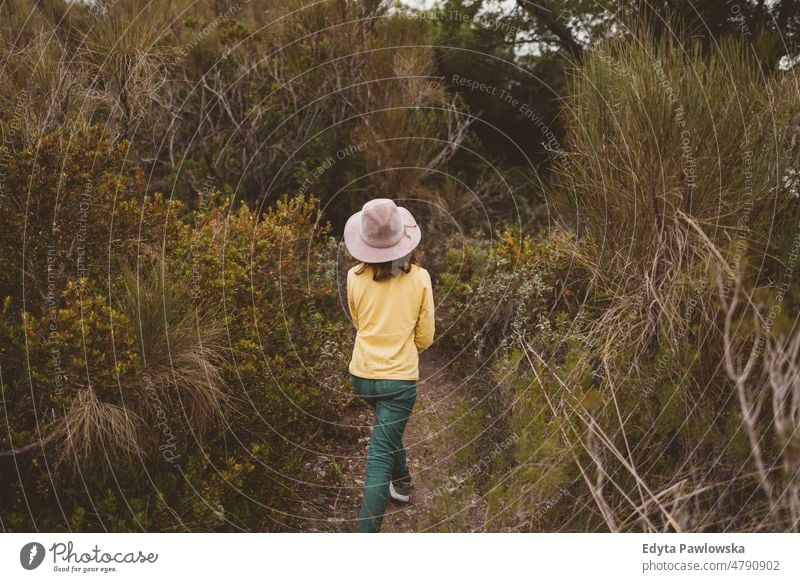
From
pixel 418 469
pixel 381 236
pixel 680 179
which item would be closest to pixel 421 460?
pixel 418 469

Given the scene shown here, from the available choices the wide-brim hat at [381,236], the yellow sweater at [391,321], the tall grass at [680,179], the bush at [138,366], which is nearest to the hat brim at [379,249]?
the wide-brim hat at [381,236]

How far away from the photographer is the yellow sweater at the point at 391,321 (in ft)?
10.8

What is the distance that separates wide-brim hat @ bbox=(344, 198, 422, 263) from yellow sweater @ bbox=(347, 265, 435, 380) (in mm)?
120

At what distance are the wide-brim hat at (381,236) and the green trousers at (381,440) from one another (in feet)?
1.94

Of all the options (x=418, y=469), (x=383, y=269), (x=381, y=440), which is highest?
(x=383, y=269)

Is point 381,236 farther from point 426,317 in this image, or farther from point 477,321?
point 477,321

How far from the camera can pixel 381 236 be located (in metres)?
3.26

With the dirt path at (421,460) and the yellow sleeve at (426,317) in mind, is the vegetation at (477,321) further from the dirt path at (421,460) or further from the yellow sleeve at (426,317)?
the yellow sleeve at (426,317)

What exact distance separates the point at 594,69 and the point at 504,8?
102 inches

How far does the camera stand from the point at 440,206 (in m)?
6.42

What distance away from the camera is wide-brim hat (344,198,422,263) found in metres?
3.23

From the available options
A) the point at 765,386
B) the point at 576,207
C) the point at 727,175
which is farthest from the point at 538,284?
the point at 765,386

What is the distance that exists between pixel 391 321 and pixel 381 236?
0.40m
